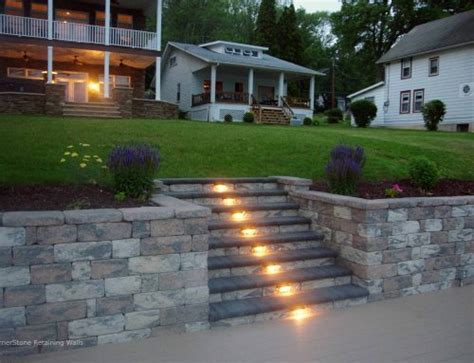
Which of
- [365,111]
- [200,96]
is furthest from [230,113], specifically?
[365,111]

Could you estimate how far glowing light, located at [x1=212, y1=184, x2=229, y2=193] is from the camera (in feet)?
21.2

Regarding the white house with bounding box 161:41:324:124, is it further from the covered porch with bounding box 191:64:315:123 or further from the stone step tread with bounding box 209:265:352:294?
the stone step tread with bounding box 209:265:352:294

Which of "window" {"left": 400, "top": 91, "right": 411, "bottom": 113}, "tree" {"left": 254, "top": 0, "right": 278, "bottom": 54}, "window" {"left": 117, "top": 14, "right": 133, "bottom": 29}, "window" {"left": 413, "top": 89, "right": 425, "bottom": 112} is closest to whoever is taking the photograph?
"window" {"left": 117, "top": 14, "right": 133, "bottom": 29}

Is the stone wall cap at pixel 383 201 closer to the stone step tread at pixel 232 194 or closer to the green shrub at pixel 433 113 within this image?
the stone step tread at pixel 232 194

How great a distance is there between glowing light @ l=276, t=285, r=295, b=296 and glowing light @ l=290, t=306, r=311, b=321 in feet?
0.76

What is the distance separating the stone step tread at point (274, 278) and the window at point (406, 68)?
2485 cm

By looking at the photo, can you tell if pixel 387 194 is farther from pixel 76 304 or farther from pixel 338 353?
pixel 76 304

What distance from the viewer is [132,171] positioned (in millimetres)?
4941

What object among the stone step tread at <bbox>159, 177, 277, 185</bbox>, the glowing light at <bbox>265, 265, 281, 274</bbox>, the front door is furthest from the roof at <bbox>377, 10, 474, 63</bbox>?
the glowing light at <bbox>265, 265, 281, 274</bbox>

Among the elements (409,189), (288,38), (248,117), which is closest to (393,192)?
(409,189)

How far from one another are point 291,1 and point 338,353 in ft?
185

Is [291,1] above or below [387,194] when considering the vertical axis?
above

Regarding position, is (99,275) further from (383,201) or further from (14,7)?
(14,7)

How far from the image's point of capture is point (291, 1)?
54.7 metres
